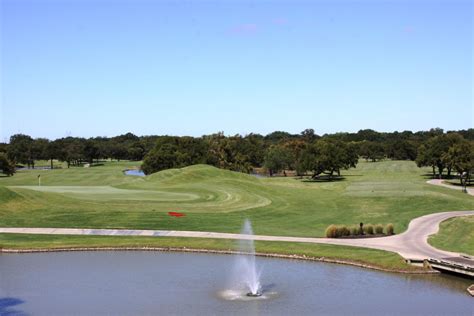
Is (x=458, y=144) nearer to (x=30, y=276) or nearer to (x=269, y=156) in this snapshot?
(x=269, y=156)

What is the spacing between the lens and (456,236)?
54250 millimetres

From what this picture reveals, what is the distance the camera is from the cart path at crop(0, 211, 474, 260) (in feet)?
159

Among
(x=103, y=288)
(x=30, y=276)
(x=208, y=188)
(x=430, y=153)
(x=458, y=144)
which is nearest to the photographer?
(x=103, y=288)

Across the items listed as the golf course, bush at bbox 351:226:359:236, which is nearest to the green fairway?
the golf course

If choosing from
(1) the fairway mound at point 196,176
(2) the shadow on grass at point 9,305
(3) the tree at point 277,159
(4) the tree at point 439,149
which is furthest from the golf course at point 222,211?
(3) the tree at point 277,159

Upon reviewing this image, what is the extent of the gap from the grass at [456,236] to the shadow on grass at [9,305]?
34.6 meters

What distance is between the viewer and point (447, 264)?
4306 cm

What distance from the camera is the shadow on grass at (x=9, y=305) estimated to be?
33281 millimetres

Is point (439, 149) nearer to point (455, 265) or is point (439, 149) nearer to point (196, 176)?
point (196, 176)

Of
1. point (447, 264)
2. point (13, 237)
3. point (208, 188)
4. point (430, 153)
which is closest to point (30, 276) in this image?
point (13, 237)

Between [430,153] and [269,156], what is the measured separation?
49.9m

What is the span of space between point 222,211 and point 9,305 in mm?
38810

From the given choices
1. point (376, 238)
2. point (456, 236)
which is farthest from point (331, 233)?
point (456, 236)

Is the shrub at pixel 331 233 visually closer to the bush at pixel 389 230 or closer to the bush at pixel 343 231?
the bush at pixel 343 231
